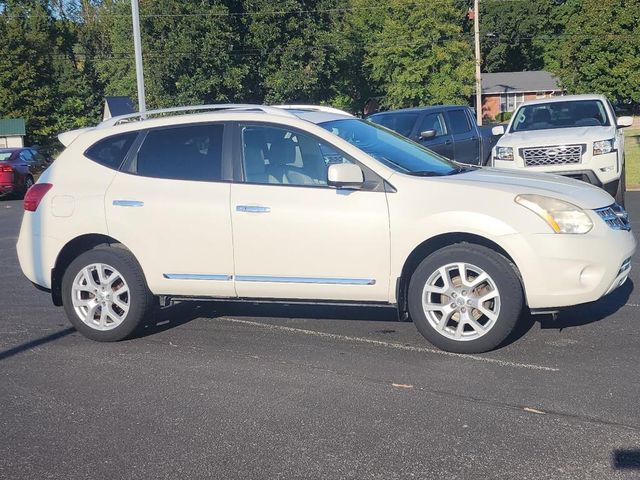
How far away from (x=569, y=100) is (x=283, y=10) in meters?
37.3

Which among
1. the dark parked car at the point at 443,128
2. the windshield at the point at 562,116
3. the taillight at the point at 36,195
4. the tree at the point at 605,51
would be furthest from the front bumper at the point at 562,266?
the tree at the point at 605,51

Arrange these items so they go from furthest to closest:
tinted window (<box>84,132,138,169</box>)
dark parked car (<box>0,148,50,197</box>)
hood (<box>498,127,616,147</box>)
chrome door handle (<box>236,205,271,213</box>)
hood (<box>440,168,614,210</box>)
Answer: dark parked car (<box>0,148,50,197</box>) < hood (<box>498,127,616,147</box>) < tinted window (<box>84,132,138,169</box>) < chrome door handle (<box>236,205,271,213</box>) < hood (<box>440,168,614,210</box>)

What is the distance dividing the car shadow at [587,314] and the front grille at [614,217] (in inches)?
27.5

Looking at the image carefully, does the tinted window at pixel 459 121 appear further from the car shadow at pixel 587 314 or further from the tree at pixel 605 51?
the tree at pixel 605 51

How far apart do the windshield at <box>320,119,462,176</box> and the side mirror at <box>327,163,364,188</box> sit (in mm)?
388

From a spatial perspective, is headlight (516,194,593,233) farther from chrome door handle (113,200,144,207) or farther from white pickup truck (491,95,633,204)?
white pickup truck (491,95,633,204)

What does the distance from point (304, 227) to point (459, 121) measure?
451 inches

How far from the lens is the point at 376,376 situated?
237 inches

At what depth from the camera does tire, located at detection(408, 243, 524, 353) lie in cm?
625

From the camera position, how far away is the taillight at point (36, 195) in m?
7.46

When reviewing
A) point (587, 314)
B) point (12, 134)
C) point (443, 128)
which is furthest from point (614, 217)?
point (12, 134)

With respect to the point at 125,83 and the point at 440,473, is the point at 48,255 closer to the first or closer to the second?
the point at 440,473

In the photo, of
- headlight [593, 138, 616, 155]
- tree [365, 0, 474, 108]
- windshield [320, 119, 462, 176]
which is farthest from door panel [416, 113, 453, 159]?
tree [365, 0, 474, 108]

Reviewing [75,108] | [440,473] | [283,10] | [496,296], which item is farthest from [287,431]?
[75,108]
